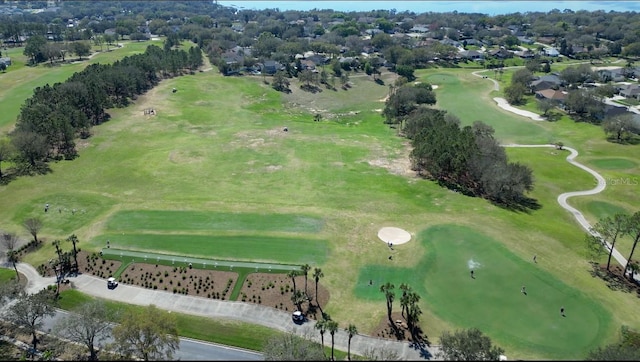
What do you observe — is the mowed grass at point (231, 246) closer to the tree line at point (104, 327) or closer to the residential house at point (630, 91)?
the tree line at point (104, 327)

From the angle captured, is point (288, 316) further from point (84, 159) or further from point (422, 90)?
point (422, 90)

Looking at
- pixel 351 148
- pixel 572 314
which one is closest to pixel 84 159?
pixel 351 148

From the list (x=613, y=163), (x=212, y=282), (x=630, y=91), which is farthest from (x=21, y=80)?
(x=630, y=91)

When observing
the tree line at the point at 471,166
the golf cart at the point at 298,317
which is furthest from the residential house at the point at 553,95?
the golf cart at the point at 298,317

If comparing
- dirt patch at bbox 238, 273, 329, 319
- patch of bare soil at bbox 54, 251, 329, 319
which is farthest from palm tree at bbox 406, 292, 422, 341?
patch of bare soil at bbox 54, 251, 329, 319

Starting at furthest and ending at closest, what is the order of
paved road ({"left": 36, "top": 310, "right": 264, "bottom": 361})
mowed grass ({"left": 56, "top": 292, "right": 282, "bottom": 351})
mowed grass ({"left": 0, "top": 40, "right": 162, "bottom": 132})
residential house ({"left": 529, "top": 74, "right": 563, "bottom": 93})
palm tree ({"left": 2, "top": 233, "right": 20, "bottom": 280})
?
1. residential house ({"left": 529, "top": 74, "right": 563, "bottom": 93})
2. mowed grass ({"left": 0, "top": 40, "right": 162, "bottom": 132})
3. palm tree ({"left": 2, "top": 233, "right": 20, "bottom": 280})
4. mowed grass ({"left": 56, "top": 292, "right": 282, "bottom": 351})
5. paved road ({"left": 36, "top": 310, "right": 264, "bottom": 361})

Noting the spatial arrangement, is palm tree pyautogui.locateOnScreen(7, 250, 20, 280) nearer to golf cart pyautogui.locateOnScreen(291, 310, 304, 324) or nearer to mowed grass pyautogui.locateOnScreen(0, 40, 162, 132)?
golf cart pyautogui.locateOnScreen(291, 310, 304, 324)

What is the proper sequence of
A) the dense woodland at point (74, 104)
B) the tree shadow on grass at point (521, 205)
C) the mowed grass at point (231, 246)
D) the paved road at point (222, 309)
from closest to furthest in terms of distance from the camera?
the paved road at point (222, 309) → the mowed grass at point (231, 246) → the tree shadow on grass at point (521, 205) → the dense woodland at point (74, 104)
